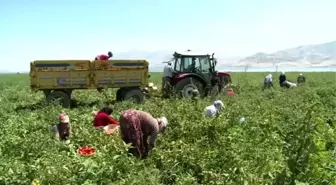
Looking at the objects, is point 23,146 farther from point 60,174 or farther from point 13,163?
point 60,174

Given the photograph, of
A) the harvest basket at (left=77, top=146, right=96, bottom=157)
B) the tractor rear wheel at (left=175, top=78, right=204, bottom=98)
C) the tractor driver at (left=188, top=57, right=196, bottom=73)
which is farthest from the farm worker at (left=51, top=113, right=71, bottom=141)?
the tractor driver at (left=188, top=57, right=196, bottom=73)

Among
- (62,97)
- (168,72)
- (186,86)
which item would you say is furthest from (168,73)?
(62,97)

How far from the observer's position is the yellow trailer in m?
12.8

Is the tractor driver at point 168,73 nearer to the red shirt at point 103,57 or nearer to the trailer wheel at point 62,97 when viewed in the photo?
the red shirt at point 103,57

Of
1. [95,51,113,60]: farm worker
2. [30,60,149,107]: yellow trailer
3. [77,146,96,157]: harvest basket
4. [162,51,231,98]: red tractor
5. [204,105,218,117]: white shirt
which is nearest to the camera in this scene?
[77,146,96,157]: harvest basket

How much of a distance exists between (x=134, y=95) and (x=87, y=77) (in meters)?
1.65

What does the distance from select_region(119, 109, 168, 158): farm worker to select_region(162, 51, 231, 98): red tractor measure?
26.8 ft

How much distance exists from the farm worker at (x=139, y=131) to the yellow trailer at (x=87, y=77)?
685cm

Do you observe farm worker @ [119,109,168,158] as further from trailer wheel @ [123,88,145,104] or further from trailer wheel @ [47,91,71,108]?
trailer wheel @ [123,88,145,104]

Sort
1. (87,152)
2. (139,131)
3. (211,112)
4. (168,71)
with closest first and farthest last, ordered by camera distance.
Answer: (87,152)
(139,131)
(211,112)
(168,71)

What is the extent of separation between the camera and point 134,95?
14078 mm

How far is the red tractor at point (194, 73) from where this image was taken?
14.9 m

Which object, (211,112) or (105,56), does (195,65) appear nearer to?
(105,56)

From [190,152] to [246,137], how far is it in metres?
1.18
